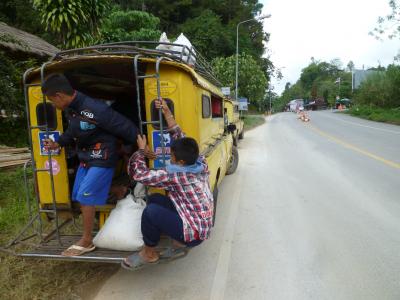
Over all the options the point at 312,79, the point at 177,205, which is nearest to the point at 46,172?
the point at 177,205

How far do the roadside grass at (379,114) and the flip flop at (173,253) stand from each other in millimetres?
27649

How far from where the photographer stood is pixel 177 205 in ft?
11.5

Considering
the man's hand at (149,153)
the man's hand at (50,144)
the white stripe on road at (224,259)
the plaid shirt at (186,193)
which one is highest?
the man's hand at (50,144)

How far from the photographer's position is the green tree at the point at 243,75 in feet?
102

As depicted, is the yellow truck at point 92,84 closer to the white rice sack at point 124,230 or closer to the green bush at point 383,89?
the white rice sack at point 124,230

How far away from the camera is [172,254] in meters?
3.60

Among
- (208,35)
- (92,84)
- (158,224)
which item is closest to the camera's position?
(158,224)

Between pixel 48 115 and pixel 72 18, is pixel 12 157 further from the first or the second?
pixel 48 115

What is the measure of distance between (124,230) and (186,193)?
0.77 m

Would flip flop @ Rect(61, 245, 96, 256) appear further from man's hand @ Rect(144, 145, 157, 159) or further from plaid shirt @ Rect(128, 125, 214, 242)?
man's hand @ Rect(144, 145, 157, 159)

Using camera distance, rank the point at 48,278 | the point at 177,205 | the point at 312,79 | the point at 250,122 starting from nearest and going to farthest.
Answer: the point at 177,205, the point at 48,278, the point at 250,122, the point at 312,79

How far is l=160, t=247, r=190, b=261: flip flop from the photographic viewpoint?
3564 millimetres

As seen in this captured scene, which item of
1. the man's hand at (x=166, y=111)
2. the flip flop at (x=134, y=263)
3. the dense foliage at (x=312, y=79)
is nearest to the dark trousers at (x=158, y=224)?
the flip flop at (x=134, y=263)

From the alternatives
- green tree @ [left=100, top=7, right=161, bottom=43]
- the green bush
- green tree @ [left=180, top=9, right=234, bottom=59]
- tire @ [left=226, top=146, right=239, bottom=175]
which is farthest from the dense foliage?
tire @ [left=226, top=146, right=239, bottom=175]
